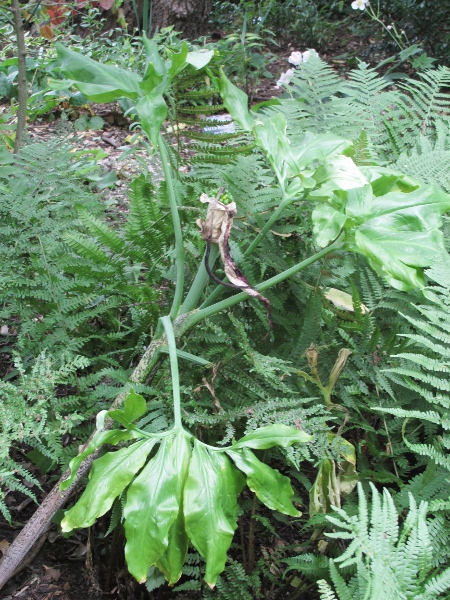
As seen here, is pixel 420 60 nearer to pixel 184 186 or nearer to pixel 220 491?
pixel 184 186

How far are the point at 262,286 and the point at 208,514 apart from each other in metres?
0.45

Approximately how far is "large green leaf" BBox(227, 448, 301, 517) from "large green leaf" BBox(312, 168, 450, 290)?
425 millimetres

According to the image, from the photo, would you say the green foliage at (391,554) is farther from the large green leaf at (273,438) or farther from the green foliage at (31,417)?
the green foliage at (31,417)

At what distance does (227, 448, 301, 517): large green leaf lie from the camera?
3.31 feet

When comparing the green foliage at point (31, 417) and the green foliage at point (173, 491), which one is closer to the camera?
the green foliage at point (173, 491)

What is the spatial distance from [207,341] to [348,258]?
18.1 inches

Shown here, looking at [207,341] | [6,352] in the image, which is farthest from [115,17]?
[207,341]

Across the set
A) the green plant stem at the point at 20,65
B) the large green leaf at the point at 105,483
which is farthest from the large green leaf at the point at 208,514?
the green plant stem at the point at 20,65

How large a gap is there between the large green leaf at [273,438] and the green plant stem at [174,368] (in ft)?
0.42

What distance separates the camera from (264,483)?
3.33 ft

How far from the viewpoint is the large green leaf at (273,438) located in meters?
0.99

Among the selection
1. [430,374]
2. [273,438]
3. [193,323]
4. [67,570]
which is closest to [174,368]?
[193,323]

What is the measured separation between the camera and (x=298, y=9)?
254 inches

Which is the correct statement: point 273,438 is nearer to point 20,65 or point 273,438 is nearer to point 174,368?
point 174,368
